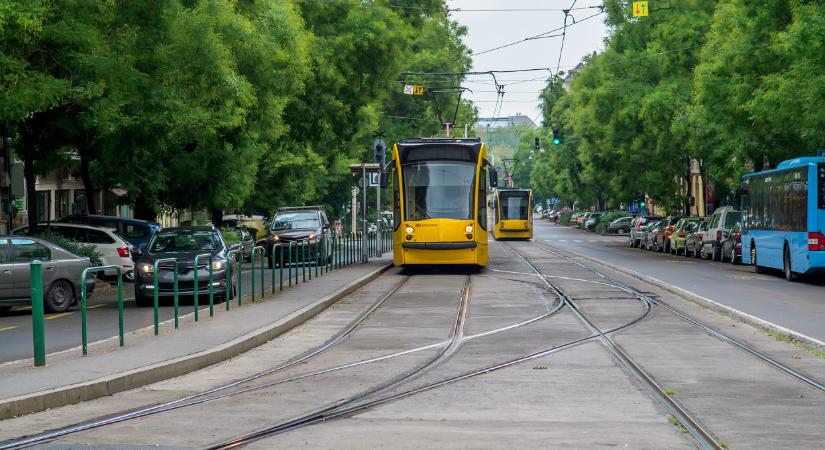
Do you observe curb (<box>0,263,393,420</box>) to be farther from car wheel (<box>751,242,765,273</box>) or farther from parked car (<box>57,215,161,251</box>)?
car wheel (<box>751,242,765,273</box>)

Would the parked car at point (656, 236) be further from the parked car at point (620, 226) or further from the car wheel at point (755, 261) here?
the parked car at point (620, 226)

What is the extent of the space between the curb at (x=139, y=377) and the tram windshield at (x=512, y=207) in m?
54.1

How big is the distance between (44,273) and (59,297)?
69 cm

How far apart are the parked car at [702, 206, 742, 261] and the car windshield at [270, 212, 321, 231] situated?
1422cm

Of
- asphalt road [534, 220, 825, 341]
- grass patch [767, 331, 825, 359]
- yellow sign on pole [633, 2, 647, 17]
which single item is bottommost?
asphalt road [534, 220, 825, 341]

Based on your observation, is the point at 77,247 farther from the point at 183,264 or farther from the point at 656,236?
the point at 656,236

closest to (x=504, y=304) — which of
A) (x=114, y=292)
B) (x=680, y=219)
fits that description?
(x=114, y=292)

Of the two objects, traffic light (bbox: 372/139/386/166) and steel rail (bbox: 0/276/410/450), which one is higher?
traffic light (bbox: 372/139/386/166)

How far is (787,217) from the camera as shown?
30.7 metres

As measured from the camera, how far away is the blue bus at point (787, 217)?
1126 inches

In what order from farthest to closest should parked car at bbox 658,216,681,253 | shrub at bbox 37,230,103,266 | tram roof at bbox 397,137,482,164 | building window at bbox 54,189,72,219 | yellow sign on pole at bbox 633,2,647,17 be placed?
1. parked car at bbox 658,216,681,253
2. building window at bbox 54,189,72,219
3. yellow sign on pole at bbox 633,2,647,17
4. tram roof at bbox 397,137,482,164
5. shrub at bbox 37,230,103,266

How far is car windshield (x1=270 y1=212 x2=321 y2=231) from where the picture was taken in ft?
132

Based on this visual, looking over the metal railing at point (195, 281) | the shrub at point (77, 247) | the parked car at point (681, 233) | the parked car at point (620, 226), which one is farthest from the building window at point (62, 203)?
the parked car at point (620, 226)

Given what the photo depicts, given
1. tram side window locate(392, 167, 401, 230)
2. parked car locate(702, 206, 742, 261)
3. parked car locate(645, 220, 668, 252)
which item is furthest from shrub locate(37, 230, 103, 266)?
parked car locate(645, 220, 668, 252)
